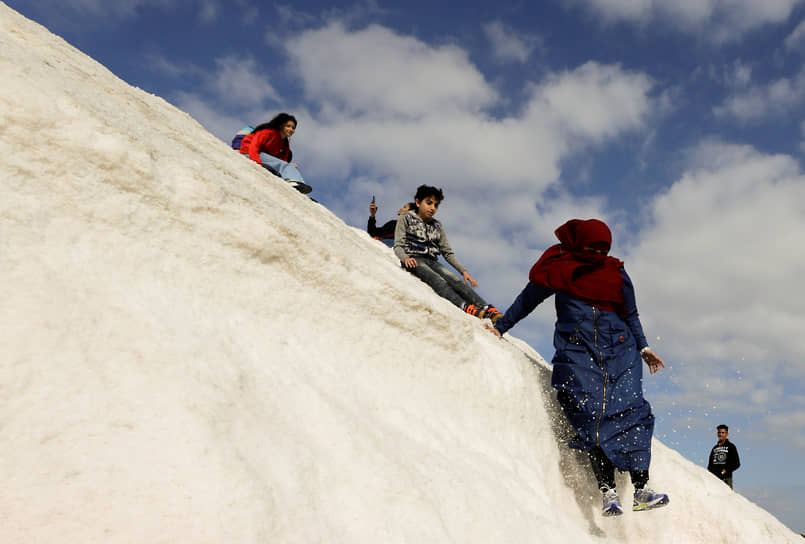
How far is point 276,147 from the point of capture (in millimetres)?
7770

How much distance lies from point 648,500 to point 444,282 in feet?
10.6

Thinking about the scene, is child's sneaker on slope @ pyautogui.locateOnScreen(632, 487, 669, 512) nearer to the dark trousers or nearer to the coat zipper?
the dark trousers

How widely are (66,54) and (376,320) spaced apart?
12.4 feet

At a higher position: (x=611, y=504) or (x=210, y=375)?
(x=611, y=504)

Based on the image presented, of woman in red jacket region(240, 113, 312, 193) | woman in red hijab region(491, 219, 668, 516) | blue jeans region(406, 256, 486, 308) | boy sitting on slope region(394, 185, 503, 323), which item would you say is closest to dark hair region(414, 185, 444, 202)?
boy sitting on slope region(394, 185, 503, 323)

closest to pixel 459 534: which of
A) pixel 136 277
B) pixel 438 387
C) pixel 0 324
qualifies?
pixel 438 387

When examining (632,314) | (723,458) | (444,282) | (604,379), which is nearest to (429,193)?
(444,282)

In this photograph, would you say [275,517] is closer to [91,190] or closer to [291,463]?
[291,463]

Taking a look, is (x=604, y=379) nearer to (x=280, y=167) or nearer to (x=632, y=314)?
(x=632, y=314)

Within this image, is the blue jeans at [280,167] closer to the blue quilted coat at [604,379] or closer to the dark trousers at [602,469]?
the blue quilted coat at [604,379]

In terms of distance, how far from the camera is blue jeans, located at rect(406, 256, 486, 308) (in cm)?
614

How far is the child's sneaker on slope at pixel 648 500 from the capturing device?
3.71 meters

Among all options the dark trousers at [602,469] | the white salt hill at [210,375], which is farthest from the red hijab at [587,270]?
the dark trousers at [602,469]

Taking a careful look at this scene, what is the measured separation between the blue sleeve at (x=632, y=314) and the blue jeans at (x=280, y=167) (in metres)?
4.76
